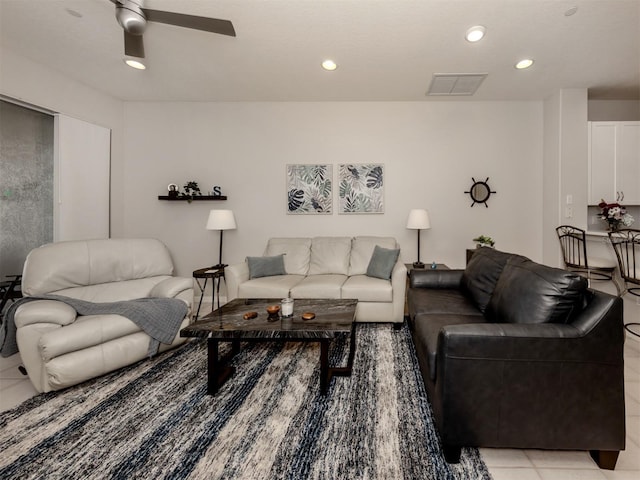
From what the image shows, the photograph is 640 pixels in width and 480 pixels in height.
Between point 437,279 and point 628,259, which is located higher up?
point 628,259

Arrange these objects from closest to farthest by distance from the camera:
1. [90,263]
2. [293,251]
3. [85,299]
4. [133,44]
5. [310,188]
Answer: [133,44]
[85,299]
[90,263]
[293,251]
[310,188]

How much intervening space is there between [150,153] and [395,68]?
3.41 m

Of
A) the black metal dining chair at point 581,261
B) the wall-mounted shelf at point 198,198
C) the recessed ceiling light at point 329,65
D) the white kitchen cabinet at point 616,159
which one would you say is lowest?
the black metal dining chair at point 581,261

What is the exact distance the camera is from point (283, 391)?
198 centimetres

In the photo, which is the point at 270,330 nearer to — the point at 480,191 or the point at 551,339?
the point at 551,339

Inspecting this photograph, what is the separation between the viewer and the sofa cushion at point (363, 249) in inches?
143

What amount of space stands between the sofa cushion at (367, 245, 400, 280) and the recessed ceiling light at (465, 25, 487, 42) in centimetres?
207

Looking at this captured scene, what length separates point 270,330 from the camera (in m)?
1.89

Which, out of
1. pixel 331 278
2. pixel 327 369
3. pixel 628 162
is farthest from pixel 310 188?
pixel 628 162

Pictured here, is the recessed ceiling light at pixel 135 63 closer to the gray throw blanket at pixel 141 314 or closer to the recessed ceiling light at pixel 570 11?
the gray throw blanket at pixel 141 314

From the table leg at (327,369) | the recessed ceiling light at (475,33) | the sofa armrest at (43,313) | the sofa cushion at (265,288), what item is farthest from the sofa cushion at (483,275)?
the sofa armrest at (43,313)

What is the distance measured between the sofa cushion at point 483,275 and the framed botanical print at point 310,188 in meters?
2.08

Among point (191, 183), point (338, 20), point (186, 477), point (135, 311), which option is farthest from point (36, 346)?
point (338, 20)

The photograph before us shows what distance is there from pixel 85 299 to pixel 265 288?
154 cm
